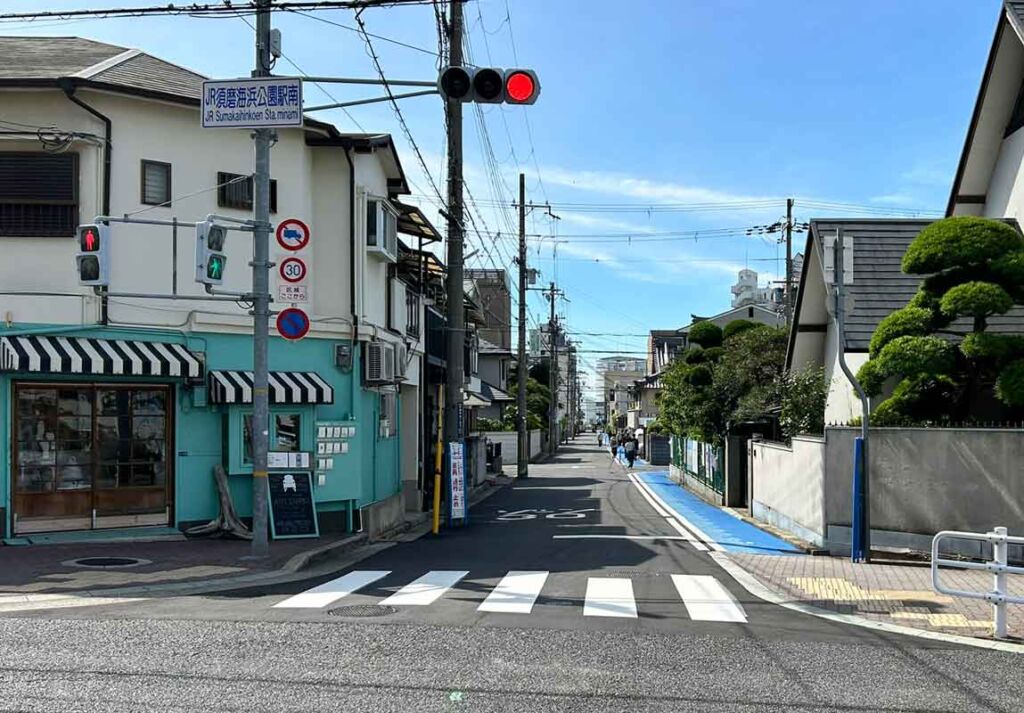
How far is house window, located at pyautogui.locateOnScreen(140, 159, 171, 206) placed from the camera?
610 inches

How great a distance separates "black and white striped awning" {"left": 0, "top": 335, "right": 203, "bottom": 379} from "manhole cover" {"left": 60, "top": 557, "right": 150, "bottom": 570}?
2.88 metres

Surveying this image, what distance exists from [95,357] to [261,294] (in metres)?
3.13

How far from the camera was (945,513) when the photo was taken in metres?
13.5

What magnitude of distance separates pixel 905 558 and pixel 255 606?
9241 mm

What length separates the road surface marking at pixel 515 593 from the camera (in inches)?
372

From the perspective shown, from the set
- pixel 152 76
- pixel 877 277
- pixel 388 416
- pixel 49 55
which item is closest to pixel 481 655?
pixel 152 76

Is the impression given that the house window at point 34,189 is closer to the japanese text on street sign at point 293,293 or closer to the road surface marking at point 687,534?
the japanese text on street sign at point 293,293

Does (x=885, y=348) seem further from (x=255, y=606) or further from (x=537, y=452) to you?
(x=537, y=452)

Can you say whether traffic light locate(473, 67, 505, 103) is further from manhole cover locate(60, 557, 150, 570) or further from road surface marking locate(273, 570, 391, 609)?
manhole cover locate(60, 557, 150, 570)

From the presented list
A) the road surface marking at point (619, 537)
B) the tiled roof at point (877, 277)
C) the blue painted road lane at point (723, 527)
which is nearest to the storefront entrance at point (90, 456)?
the road surface marking at point (619, 537)

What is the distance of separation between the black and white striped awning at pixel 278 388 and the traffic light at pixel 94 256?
3.59m

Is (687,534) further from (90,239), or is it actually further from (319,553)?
(90,239)

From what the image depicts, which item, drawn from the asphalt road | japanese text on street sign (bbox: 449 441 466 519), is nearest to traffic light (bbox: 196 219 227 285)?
the asphalt road

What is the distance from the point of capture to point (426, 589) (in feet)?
35.6
